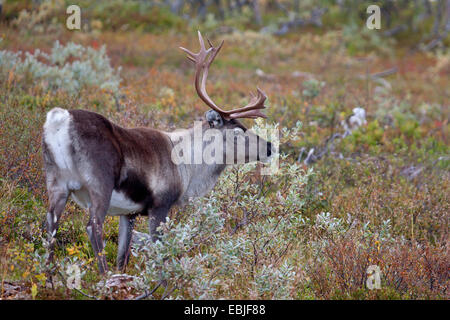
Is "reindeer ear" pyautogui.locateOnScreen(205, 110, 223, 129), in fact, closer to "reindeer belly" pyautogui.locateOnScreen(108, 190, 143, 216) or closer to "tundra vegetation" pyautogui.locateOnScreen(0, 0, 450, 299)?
"tundra vegetation" pyautogui.locateOnScreen(0, 0, 450, 299)

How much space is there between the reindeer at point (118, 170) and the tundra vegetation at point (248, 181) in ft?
0.86

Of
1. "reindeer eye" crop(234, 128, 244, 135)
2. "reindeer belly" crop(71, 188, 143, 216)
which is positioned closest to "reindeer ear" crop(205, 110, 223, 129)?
"reindeer eye" crop(234, 128, 244, 135)

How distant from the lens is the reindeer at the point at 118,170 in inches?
181

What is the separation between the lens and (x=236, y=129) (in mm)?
5945

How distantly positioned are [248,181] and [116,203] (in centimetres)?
193

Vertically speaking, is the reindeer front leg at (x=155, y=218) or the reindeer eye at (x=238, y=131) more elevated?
the reindeer eye at (x=238, y=131)

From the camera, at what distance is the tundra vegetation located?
187 inches

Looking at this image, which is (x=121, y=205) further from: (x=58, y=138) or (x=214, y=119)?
(x=214, y=119)

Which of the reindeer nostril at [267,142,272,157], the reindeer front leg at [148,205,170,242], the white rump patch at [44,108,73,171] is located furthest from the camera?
the reindeer nostril at [267,142,272,157]

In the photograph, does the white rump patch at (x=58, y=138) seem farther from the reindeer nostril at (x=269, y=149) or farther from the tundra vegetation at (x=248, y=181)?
the reindeer nostril at (x=269, y=149)

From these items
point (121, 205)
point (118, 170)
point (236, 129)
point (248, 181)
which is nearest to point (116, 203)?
point (121, 205)

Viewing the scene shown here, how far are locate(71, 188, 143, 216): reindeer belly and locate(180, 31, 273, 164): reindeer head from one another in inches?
50.7

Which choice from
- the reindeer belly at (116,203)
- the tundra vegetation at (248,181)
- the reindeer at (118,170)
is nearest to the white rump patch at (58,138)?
the reindeer at (118,170)
